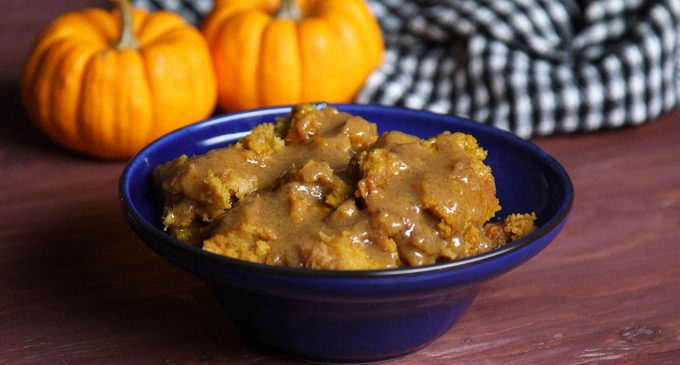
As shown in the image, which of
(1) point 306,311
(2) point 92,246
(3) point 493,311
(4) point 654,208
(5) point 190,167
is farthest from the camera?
(4) point 654,208

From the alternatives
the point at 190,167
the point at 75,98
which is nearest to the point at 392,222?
the point at 190,167

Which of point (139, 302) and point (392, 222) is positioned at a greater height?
point (392, 222)

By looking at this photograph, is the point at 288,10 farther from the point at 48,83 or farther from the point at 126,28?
the point at 48,83

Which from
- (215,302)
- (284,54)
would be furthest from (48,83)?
(215,302)

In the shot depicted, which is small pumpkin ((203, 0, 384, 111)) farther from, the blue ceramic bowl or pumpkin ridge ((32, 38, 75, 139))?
the blue ceramic bowl

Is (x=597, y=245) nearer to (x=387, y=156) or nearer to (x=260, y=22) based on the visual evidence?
(x=387, y=156)

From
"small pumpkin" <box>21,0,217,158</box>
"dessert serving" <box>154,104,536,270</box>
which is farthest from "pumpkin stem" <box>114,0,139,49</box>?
"dessert serving" <box>154,104,536,270</box>

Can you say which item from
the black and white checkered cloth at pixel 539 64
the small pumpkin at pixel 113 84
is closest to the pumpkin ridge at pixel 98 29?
the small pumpkin at pixel 113 84
